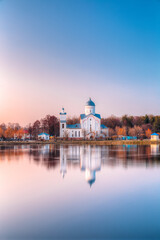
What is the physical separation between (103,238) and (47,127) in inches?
2315

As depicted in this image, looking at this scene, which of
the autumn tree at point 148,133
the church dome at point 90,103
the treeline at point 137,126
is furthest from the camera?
the church dome at point 90,103

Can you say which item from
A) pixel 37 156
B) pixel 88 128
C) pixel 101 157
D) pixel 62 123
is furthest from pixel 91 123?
pixel 101 157

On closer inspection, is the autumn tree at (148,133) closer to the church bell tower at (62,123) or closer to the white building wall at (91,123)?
the white building wall at (91,123)

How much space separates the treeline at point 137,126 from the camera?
57.4 meters

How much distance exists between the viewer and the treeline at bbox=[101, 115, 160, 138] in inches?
2260

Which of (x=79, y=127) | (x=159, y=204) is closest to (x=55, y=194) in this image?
(x=159, y=204)

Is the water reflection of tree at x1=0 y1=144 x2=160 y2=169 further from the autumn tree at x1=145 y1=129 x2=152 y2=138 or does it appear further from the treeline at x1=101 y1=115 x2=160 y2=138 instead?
the autumn tree at x1=145 y1=129 x2=152 y2=138

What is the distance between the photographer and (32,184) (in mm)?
10211

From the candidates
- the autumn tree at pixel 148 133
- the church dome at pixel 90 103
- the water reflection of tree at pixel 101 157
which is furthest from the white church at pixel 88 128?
the water reflection of tree at pixel 101 157

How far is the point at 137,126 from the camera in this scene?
63.2m

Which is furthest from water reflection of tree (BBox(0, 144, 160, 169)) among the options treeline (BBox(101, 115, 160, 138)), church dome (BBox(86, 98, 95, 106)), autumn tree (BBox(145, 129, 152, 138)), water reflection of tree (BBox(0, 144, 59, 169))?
church dome (BBox(86, 98, 95, 106))

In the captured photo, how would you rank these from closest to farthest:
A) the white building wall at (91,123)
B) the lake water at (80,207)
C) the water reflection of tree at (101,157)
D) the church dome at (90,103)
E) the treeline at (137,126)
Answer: the lake water at (80,207)
the water reflection of tree at (101,157)
the treeline at (137,126)
the white building wall at (91,123)
the church dome at (90,103)

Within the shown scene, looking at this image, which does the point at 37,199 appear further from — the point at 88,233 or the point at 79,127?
the point at 79,127

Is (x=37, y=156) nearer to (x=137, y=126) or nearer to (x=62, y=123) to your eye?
(x=62, y=123)
